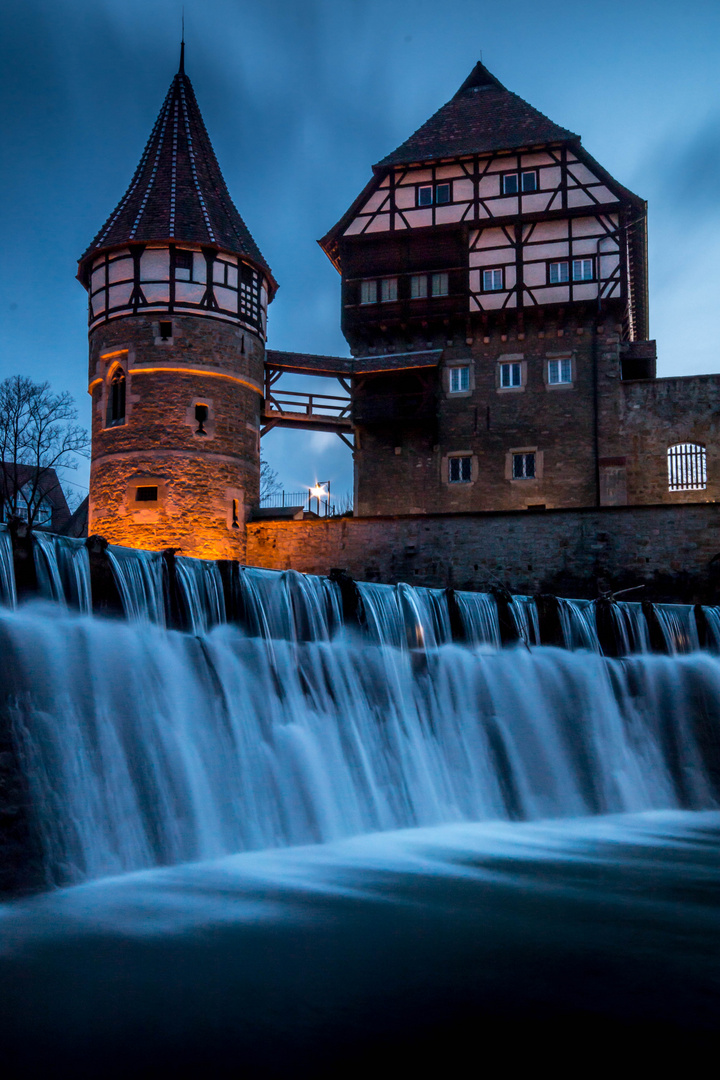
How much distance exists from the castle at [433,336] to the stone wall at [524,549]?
1485 millimetres

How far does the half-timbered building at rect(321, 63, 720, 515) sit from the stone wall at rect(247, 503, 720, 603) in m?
4.14

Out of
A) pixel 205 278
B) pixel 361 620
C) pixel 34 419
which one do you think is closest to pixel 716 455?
pixel 205 278

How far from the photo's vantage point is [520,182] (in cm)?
3156

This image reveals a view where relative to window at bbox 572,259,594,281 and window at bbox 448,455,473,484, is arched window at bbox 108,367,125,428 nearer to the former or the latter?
window at bbox 448,455,473,484

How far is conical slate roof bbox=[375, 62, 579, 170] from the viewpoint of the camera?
3159 centimetres

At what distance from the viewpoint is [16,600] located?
10.4 meters

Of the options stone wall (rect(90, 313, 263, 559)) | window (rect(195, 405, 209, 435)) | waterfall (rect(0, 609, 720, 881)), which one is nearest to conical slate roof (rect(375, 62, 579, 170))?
stone wall (rect(90, 313, 263, 559))

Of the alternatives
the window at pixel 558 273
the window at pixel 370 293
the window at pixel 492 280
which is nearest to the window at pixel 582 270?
the window at pixel 558 273

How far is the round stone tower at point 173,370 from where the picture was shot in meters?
27.0

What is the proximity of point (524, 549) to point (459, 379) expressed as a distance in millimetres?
8130

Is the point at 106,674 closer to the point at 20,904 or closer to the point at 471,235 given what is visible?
the point at 20,904

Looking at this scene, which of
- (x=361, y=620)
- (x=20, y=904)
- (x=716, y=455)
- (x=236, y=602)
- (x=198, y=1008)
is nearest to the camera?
(x=198, y=1008)

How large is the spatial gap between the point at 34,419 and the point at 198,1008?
33.7m

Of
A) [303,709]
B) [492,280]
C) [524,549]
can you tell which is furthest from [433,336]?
[303,709]
